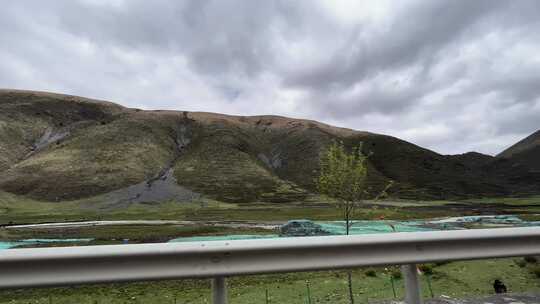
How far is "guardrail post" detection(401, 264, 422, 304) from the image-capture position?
14.1 ft

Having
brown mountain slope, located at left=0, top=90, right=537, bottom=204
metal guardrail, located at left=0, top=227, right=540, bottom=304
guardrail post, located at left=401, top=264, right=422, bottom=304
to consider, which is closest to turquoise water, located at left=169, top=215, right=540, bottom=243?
guardrail post, located at left=401, top=264, right=422, bottom=304

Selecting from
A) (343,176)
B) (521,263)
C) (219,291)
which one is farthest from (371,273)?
(219,291)

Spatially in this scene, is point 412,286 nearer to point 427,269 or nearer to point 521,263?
point 427,269

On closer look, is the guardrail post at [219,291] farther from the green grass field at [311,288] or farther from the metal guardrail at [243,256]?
the green grass field at [311,288]

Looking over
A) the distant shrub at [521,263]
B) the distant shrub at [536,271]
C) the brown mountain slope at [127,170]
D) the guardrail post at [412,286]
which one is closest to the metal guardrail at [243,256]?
the guardrail post at [412,286]

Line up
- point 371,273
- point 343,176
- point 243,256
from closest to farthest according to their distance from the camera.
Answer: point 243,256, point 343,176, point 371,273

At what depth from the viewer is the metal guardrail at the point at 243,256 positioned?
3.39 m

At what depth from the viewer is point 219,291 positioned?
3.86 meters

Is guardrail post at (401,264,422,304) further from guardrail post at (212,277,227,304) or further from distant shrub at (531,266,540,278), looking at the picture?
distant shrub at (531,266,540,278)

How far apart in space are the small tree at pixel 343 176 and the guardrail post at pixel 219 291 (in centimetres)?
1296

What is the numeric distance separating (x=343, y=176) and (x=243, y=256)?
13131mm

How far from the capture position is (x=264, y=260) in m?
3.77

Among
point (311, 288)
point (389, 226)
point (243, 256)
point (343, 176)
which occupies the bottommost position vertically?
point (311, 288)

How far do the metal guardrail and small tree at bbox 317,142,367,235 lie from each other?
39.4 feet
